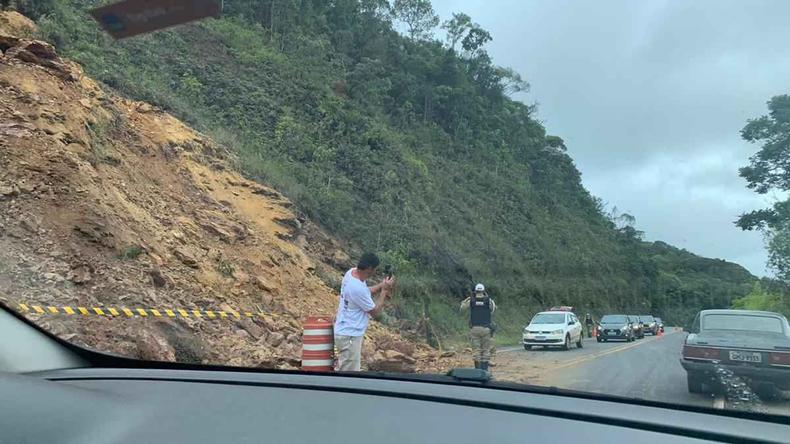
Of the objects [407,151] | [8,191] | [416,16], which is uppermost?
[416,16]

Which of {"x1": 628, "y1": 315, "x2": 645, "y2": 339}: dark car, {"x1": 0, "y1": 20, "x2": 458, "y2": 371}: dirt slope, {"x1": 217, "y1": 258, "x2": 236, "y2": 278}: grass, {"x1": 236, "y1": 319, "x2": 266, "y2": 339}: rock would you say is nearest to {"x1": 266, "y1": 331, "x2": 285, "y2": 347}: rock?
{"x1": 0, "y1": 20, "x2": 458, "y2": 371}: dirt slope

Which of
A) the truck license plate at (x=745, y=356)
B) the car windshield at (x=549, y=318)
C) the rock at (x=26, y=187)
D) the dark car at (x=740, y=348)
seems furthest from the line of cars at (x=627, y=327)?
the rock at (x=26, y=187)

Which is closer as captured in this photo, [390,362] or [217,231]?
[390,362]

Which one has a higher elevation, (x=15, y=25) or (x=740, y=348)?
(x=15, y=25)

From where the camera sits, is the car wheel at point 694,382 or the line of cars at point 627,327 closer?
the car wheel at point 694,382

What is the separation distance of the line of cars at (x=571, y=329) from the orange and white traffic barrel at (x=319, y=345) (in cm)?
1099

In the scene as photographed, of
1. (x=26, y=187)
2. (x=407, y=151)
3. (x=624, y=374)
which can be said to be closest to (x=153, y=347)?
(x=26, y=187)

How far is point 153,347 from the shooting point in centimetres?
1009

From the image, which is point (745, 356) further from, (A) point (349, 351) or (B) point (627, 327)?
(B) point (627, 327)

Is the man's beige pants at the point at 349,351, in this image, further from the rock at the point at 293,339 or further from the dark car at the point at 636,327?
the dark car at the point at 636,327

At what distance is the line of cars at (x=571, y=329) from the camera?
58.2 ft

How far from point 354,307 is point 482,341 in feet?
15.5

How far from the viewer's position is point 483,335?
11891 mm

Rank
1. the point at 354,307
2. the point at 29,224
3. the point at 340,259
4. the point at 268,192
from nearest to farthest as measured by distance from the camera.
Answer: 1. the point at 354,307
2. the point at 29,224
3. the point at 268,192
4. the point at 340,259
